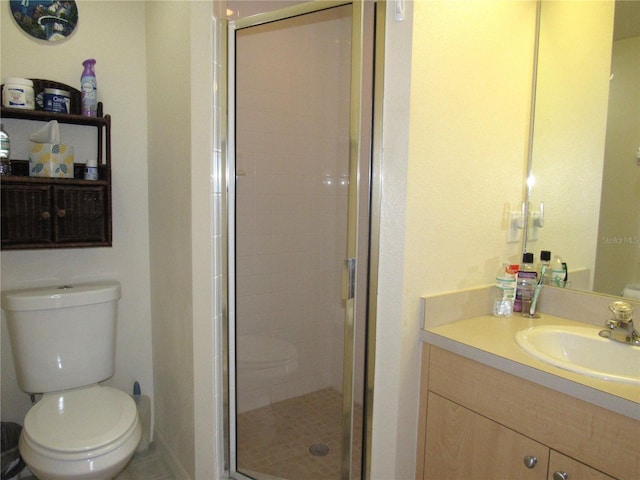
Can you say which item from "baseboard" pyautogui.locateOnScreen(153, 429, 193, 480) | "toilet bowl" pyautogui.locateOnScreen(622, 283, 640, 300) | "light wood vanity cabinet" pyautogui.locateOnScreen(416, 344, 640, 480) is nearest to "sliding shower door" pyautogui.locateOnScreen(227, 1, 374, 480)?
"baseboard" pyautogui.locateOnScreen(153, 429, 193, 480)

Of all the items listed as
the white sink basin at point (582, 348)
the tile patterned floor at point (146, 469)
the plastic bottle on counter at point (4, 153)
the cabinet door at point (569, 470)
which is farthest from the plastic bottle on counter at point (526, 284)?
the plastic bottle on counter at point (4, 153)

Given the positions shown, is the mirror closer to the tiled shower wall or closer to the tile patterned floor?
the tiled shower wall

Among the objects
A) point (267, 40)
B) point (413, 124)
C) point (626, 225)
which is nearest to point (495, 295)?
point (626, 225)

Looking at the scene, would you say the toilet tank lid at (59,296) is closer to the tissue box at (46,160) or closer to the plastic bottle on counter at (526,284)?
the tissue box at (46,160)

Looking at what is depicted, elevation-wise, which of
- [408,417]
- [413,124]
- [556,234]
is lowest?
[408,417]

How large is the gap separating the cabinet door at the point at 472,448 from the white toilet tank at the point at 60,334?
1.35 metres

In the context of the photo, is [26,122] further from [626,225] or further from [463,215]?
[626,225]

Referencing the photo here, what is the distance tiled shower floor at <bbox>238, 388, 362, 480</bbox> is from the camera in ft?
5.52

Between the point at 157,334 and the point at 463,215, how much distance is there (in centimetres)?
148

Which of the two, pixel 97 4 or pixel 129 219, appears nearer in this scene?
pixel 97 4

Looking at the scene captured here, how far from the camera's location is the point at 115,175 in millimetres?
1860

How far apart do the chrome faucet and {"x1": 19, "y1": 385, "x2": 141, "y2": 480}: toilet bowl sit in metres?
1.62

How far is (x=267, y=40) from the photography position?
1.95 metres

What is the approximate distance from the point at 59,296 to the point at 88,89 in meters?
0.87
